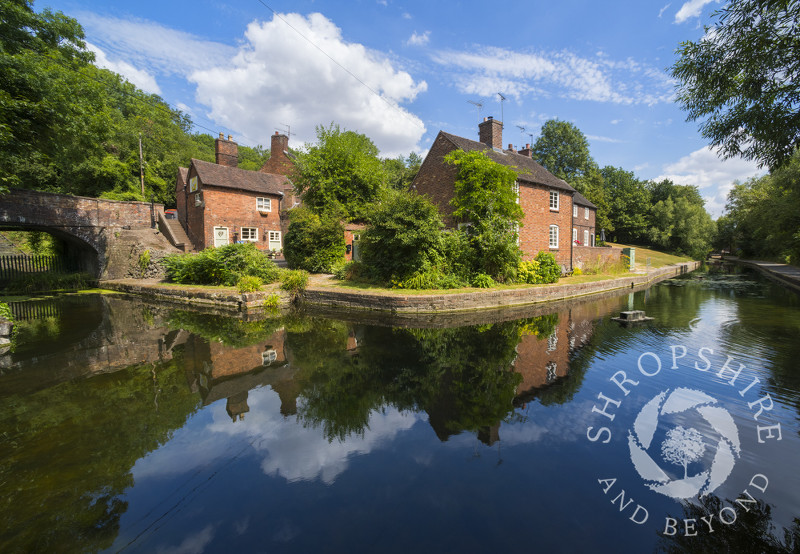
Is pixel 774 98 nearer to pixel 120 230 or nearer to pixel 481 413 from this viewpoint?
pixel 481 413

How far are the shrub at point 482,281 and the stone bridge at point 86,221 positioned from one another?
19.3m

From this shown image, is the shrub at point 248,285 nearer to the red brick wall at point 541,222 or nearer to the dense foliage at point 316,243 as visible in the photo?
the dense foliage at point 316,243

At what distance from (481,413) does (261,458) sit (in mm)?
3168

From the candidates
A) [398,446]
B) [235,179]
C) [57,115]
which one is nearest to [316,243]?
[57,115]

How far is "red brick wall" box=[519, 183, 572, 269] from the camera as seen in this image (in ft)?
71.2

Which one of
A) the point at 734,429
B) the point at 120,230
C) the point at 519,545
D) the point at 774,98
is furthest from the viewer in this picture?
the point at 120,230

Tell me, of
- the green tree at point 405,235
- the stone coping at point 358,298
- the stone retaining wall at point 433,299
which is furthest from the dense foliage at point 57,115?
the green tree at point 405,235

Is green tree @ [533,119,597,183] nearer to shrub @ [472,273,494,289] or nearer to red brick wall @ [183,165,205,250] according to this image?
shrub @ [472,273,494,289]

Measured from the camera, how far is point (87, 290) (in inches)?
768

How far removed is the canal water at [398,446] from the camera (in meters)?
3.08

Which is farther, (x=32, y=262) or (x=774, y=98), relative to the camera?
(x=32, y=262)

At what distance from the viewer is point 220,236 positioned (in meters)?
27.5

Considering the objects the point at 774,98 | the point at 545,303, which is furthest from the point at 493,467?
the point at 545,303

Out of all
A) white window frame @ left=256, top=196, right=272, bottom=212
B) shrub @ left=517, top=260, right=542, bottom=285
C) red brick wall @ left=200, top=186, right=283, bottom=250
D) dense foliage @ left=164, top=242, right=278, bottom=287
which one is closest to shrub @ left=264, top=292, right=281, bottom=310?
dense foliage @ left=164, top=242, right=278, bottom=287
